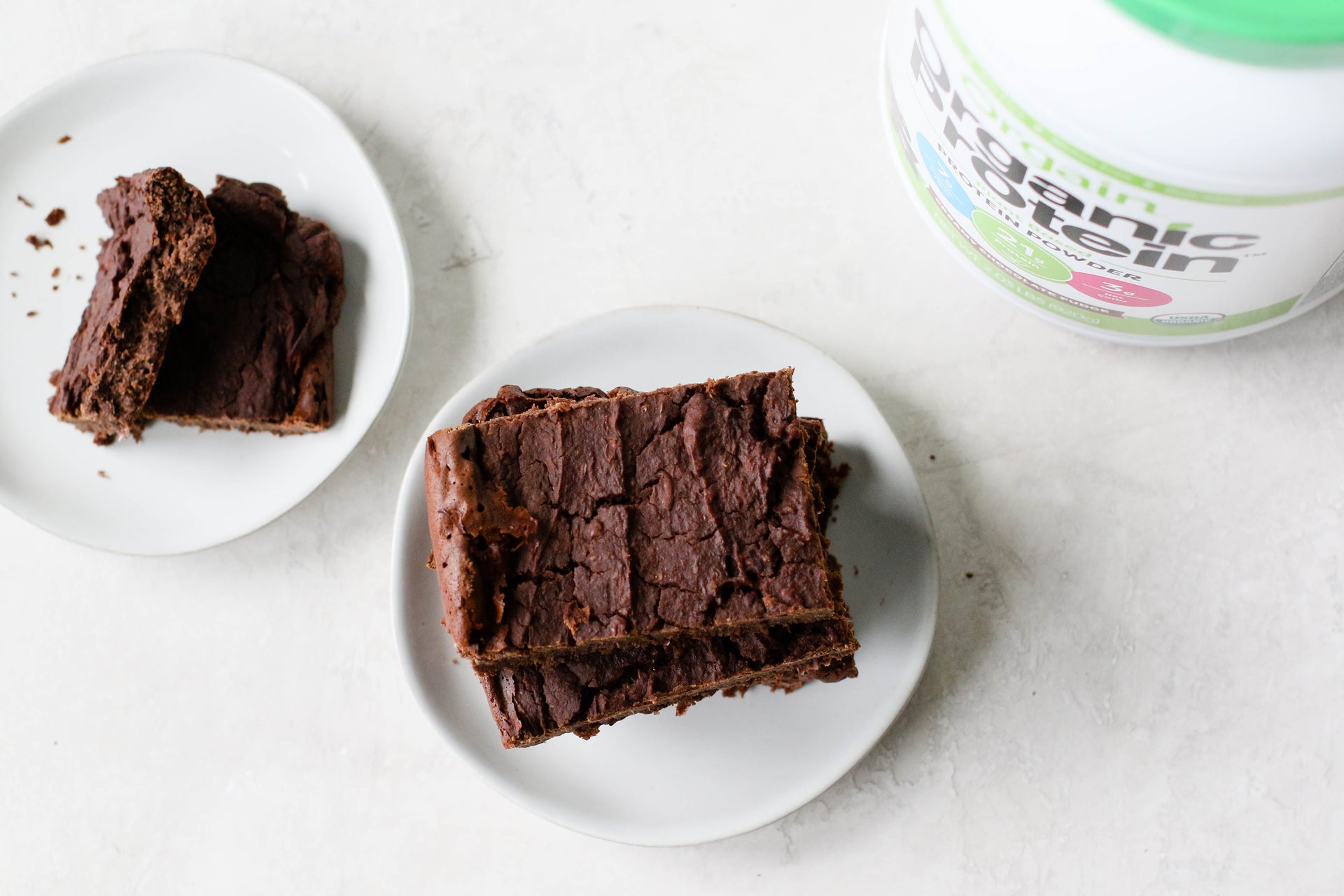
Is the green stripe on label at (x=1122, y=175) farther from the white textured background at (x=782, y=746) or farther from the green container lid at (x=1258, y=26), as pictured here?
the white textured background at (x=782, y=746)

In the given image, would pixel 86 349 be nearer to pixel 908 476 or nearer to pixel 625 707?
pixel 625 707

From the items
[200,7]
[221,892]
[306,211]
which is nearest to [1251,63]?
[306,211]

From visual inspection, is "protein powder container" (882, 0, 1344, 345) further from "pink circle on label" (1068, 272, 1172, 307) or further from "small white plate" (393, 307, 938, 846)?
"small white plate" (393, 307, 938, 846)

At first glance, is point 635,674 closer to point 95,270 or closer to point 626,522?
point 626,522

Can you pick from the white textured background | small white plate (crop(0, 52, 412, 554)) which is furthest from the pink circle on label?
small white plate (crop(0, 52, 412, 554))

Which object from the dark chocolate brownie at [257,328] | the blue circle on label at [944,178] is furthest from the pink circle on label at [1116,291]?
the dark chocolate brownie at [257,328]

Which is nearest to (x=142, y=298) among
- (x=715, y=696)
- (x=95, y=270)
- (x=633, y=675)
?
(x=95, y=270)
